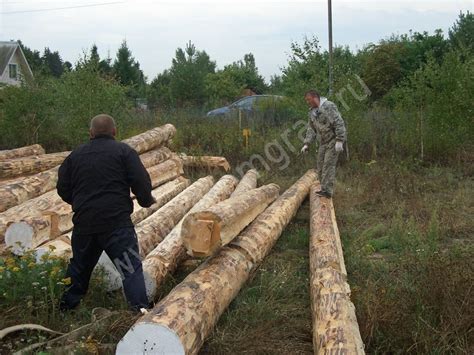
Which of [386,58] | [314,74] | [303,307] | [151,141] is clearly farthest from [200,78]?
[303,307]

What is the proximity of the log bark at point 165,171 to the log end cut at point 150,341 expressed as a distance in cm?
690

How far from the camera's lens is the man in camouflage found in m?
9.26

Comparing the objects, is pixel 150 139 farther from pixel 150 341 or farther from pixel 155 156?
pixel 150 341

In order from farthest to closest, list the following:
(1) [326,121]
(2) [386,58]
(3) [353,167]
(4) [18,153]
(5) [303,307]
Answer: (2) [386,58], (3) [353,167], (4) [18,153], (1) [326,121], (5) [303,307]

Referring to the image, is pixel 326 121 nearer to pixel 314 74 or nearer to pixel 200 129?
pixel 314 74

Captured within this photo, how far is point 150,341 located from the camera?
149 inches

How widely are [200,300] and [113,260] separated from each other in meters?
1.06

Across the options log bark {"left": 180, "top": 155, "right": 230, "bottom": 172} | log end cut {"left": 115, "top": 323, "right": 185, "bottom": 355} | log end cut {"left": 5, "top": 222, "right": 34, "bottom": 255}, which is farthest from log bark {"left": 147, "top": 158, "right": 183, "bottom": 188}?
log end cut {"left": 115, "top": 323, "right": 185, "bottom": 355}

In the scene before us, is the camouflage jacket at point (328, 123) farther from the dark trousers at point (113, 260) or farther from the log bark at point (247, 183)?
the dark trousers at point (113, 260)

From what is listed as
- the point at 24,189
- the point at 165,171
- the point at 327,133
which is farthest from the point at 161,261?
the point at 165,171

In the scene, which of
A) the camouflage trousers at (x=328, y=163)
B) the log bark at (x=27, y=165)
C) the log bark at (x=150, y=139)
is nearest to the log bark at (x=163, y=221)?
the log bark at (x=150, y=139)

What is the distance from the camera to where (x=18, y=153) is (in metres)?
11.5

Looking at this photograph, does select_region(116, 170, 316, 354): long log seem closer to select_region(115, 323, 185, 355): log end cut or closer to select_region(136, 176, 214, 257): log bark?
select_region(115, 323, 185, 355): log end cut

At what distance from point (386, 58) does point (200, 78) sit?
15.1 metres
